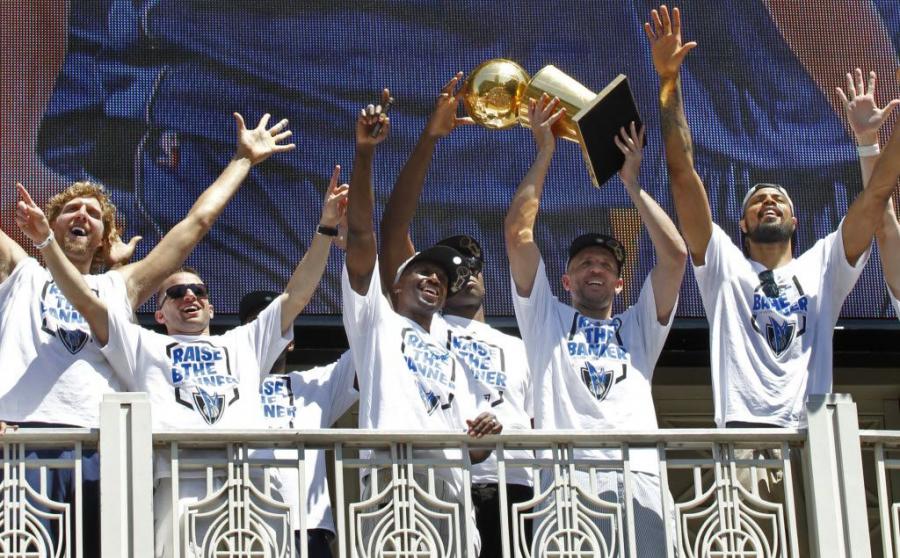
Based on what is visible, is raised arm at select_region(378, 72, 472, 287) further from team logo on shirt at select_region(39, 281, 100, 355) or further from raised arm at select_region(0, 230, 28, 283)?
raised arm at select_region(0, 230, 28, 283)

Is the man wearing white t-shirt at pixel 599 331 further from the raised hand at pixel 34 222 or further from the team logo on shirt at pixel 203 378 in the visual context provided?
the raised hand at pixel 34 222

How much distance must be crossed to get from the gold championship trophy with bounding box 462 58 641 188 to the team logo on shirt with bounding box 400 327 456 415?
1030 millimetres

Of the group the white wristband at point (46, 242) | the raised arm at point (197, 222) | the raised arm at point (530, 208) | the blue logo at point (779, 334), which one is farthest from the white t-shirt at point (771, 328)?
the white wristband at point (46, 242)

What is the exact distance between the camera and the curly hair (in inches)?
311

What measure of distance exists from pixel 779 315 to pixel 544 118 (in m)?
1.35

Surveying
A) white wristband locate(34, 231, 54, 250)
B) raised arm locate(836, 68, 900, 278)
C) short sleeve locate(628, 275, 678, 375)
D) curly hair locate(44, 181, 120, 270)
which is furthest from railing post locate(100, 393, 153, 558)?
raised arm locate(836, 68, 900, 278)

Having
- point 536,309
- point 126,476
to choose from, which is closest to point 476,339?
point 536,309

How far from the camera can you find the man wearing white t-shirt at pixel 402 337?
7613 millimetres

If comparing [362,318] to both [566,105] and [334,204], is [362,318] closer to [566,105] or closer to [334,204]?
[334,204]

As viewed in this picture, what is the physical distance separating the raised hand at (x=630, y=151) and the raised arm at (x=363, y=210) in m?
0.98

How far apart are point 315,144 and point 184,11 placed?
2.97ft

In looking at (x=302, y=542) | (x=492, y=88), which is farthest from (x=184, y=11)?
(x=302, y=542)

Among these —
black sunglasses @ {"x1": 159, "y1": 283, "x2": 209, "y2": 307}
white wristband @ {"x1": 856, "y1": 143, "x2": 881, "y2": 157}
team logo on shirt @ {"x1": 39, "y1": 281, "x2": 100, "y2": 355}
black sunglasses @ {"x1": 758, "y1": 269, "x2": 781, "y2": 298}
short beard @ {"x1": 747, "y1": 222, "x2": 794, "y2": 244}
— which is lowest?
team logo on shirt @ {"x1": 39, "y1": 281, "x2": 100, "y2": 355}

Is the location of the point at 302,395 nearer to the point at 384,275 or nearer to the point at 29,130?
the point at 384,275
